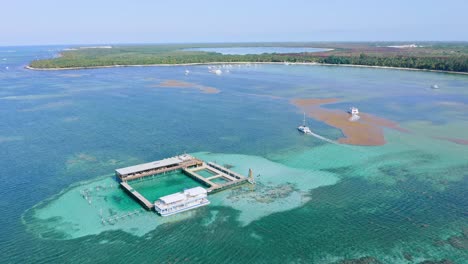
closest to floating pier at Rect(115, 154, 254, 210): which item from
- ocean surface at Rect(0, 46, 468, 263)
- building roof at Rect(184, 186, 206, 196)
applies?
ocean surface at Rect(0, 46, 468, 263)

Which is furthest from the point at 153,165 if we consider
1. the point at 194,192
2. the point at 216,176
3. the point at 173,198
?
the point at 173,198

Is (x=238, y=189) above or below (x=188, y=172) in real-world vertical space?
below

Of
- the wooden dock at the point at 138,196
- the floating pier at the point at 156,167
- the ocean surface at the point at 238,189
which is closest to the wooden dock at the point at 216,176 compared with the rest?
the floating pier at the point at 156,167

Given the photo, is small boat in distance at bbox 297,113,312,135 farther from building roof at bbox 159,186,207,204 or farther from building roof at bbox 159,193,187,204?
building roof at bbox 159,193,187,204

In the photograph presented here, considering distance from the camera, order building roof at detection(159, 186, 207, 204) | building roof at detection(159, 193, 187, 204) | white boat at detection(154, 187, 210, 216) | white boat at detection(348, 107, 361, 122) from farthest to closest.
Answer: white boat at detection(348, 107, 361, 122) → building roof at detection(159, 186, 207, 204) → building roof at detection(159, 193, 187, 204) → white boat at detection(154, 187, 210, 216)

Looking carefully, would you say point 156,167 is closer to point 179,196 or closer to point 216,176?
point 216,176

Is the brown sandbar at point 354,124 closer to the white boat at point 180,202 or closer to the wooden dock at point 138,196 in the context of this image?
the white boat at point 180,202

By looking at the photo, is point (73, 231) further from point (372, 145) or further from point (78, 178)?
point (372, 145)
